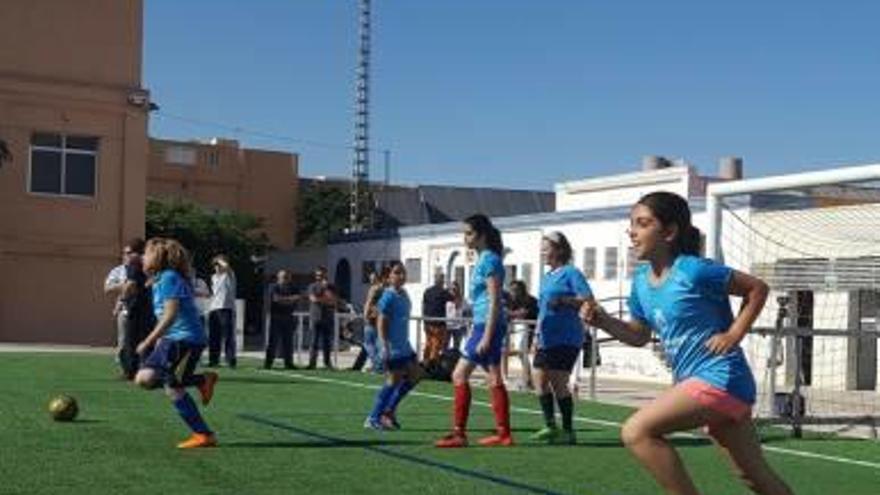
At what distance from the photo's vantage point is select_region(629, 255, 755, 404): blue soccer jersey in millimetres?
6418

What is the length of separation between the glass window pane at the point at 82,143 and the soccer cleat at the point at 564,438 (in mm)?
30873

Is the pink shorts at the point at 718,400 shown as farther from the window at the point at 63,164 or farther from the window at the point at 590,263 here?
the window at the point at 63,164

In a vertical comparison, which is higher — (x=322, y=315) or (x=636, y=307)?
(x=636, y=307)

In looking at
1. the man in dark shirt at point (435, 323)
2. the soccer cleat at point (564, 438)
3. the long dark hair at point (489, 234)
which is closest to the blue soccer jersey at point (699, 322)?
the long dark hair at point (489, 234)

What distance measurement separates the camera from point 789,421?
14.4 metres

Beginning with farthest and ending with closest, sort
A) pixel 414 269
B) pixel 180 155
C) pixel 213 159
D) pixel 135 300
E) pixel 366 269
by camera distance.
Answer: pixel 213 159 → pixel 180 155 → pixel 366 269 → pixel 414 269 → pixel 135 300

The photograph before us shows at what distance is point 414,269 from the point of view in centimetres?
4219

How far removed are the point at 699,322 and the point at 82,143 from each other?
36571 millimetres

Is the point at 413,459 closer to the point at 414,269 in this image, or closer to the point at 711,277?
the point at 711,277

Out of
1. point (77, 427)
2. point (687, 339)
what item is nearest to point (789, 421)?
point (77, 427)

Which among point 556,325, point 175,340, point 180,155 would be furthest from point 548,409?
point 180,155

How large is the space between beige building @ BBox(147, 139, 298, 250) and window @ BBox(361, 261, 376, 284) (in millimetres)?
23012

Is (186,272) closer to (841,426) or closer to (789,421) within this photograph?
(789,421)

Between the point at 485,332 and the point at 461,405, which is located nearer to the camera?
the point at 485,332
